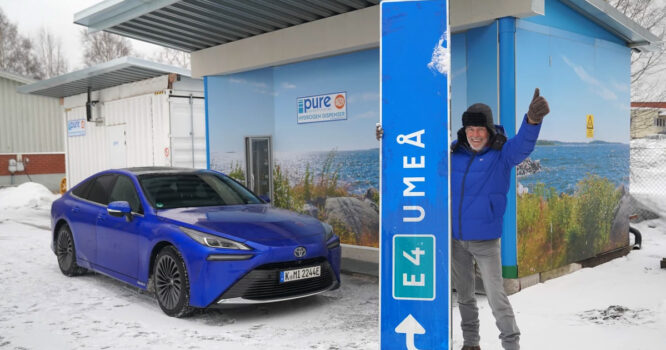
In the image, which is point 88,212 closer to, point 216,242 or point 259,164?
point 216,242

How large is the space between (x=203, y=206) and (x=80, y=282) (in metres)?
2.19

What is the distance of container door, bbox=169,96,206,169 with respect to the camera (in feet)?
39.5

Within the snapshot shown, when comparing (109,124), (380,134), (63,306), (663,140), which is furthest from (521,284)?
(663,140)

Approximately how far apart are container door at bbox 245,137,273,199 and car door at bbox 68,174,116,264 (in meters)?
3.06

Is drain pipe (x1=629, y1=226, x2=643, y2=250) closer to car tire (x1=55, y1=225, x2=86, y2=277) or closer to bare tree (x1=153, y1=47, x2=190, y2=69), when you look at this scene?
car tire (x1=55, y1=225, x2=86, y2=277)

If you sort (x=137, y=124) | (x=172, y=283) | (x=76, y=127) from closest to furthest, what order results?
(x=172, y=283)
(x=137, y=124)
(x=76, y=127)

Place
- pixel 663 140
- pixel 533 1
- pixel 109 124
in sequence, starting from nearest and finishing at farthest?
pixel 533 1 → pixel 109 124 → pixel 663 140

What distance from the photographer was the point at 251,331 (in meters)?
5.05

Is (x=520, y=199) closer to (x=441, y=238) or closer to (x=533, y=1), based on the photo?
(x=533, y=1)

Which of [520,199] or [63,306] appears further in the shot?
[520,199]

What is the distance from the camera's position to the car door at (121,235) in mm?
5969

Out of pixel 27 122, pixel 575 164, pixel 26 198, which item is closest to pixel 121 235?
pixel 575 164

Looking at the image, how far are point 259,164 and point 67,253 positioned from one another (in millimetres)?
3449

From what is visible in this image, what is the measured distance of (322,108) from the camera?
865 centimetres
